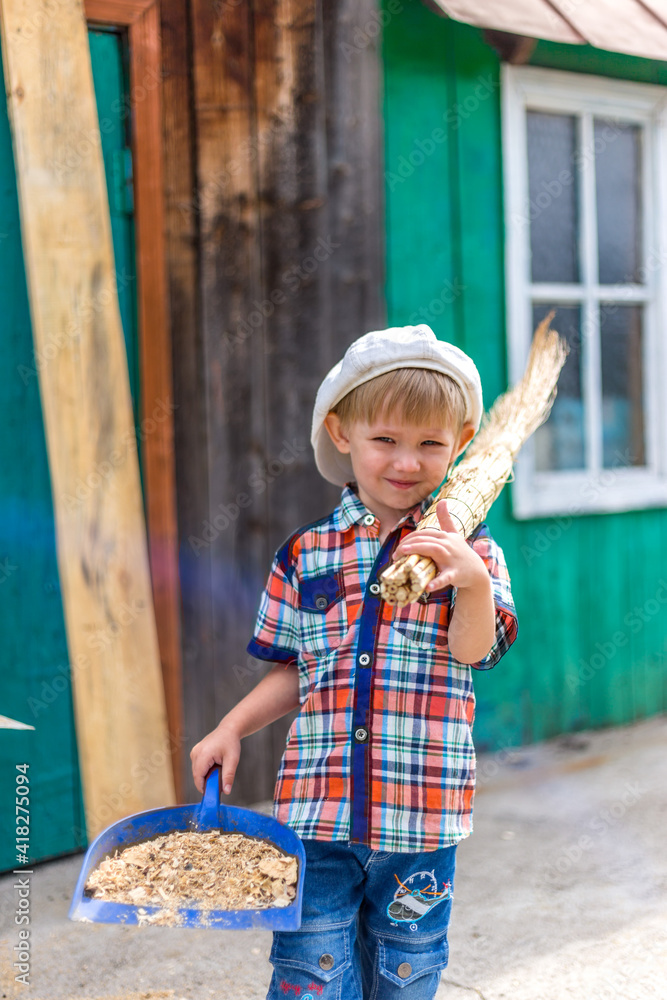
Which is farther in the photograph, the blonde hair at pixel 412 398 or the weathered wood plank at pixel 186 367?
the weathered wood plank at pixel 186 367

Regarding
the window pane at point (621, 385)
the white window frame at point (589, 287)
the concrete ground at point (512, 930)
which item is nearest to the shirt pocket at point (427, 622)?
the concrete ground at point (512, 930)

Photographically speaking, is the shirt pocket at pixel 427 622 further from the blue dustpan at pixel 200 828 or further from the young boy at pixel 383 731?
the blue dustpan at pixel 200 828

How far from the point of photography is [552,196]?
4148 mm

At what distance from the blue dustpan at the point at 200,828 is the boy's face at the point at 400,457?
584 mm

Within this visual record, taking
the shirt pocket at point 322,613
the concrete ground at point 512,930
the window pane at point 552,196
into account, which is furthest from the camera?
the window pane at point 552,196

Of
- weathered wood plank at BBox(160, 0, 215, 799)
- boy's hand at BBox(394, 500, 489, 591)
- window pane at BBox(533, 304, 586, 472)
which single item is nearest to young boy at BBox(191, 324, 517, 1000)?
boy's hand at BBox(394, 500, 489, 591)

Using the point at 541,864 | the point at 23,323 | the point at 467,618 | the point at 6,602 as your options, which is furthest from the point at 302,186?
the point at 541,864

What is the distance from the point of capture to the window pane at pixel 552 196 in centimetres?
407

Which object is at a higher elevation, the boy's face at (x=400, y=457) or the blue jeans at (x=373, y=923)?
the boy's face at (x=400, y=457)

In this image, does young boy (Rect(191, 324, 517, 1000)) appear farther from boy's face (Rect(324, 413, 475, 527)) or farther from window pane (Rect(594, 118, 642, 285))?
window pane (Rect(594, 118, 642, 285))

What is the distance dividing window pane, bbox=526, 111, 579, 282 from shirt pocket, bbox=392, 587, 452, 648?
8.97 feet

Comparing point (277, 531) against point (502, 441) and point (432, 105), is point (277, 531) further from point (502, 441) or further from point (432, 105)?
point (432, 105)

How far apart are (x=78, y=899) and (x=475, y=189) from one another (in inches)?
125

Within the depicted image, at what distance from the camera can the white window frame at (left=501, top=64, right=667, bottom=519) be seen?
13.0ft
